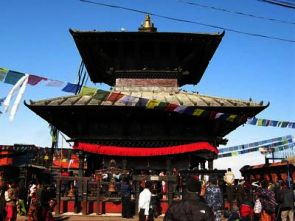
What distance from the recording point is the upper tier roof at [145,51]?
62.2ft

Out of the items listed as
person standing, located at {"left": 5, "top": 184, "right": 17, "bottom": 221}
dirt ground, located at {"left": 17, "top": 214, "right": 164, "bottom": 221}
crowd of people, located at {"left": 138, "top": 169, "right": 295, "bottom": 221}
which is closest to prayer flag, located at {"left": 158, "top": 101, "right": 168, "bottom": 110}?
crowd of people, located at {"left": 138, "top": 169, "right": 295, "bottom": 221}

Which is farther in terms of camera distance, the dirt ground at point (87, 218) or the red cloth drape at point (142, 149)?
the red cloth drape at point (142, 149)

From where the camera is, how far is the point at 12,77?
41.9 ft

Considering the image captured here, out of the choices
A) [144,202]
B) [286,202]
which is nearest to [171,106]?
[144,202]

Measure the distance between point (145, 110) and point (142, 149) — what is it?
6.23 feet

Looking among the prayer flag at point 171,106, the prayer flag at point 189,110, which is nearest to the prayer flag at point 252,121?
the prayer flag at point 189,110

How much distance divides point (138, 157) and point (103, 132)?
208cm

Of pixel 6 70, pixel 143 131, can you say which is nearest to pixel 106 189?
pixel 143 131

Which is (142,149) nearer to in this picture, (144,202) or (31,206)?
(144,202)

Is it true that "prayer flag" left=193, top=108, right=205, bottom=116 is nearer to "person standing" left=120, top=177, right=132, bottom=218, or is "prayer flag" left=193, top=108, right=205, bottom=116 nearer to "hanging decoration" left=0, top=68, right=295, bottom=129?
"hanging decoration" left=0, top=68, right=295, bottom=129

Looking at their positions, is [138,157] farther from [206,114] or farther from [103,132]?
[206,114]

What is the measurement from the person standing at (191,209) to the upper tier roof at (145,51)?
14.5m

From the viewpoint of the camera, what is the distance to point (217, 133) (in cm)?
1838

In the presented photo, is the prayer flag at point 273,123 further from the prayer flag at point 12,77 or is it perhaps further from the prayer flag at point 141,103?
the prayer flag at point 12,77
